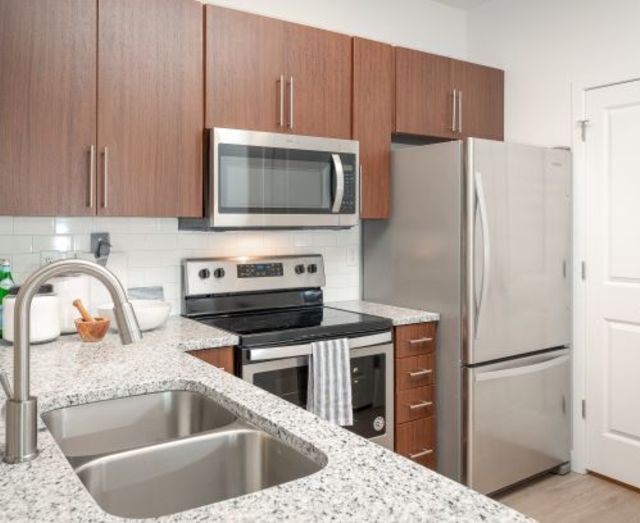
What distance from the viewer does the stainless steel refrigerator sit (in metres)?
2.68

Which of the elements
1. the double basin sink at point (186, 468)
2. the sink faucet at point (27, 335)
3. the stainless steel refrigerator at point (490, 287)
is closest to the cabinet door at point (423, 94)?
the stainless steel refrigerator at point (490, 287)

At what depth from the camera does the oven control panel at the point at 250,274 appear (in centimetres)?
271

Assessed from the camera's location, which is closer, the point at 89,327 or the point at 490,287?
the point at 89,327

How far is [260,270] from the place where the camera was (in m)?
2.89

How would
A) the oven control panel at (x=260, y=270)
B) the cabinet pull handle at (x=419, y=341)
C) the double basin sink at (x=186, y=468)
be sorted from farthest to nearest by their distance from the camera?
the oven control panel at (x=260, y=270), the cabinet pull handle at (x=419, y=341), the double basin sink at (x=186, y=468)

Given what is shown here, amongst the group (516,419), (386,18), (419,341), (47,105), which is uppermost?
(386,18)

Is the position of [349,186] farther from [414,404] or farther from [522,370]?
[522,370]

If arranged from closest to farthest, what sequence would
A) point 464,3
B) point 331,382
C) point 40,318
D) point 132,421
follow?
point 132,421 < point 40,318 < point 331,382 < point 464,3

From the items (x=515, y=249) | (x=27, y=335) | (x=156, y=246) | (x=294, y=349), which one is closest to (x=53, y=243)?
(x=156, y=246)

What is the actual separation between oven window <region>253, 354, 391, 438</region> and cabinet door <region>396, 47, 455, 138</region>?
3.99ft

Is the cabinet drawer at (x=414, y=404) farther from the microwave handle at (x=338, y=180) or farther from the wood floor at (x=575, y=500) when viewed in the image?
the microwave handle at (x=338, y=180)

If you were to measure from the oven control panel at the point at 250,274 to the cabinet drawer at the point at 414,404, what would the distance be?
0.74m

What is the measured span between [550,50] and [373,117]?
3.75ft

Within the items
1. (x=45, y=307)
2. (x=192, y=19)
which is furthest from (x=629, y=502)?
(x=192, y=19)
